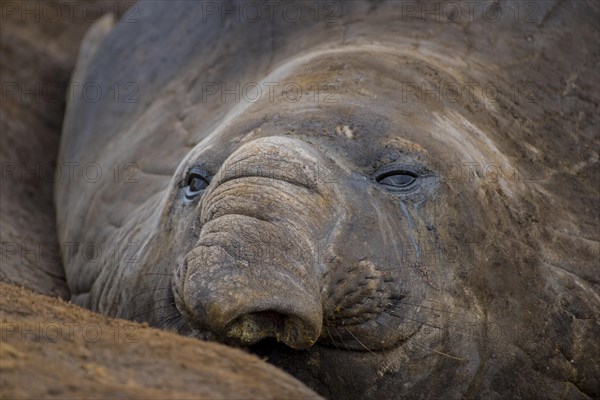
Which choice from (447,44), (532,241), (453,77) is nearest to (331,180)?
(532,241)

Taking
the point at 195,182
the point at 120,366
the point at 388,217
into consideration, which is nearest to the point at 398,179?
the point at 388,217

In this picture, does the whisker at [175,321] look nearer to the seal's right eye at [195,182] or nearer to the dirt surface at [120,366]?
the seal's right eye at [195,182]

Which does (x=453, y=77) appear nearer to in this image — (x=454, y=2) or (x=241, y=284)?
(x=454, y=2)

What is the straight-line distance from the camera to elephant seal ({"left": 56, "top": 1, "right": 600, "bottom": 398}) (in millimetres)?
4504

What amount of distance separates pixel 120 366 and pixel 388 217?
4.83ft

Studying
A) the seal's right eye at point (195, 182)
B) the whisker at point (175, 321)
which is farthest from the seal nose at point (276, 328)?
the seal's right eye at point (195, 182)

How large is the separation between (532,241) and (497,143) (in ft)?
1.85

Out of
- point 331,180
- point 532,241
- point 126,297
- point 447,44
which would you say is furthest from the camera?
point 447,44

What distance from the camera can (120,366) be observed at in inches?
145

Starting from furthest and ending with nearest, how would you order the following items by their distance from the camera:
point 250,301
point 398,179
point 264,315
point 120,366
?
1. point 398,179
2. point 264,315
3. point 250,301
4. point 120,366

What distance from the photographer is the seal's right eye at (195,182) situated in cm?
516

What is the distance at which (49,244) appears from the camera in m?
7.64

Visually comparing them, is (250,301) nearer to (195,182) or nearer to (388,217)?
(388,217)

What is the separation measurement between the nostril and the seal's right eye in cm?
92
